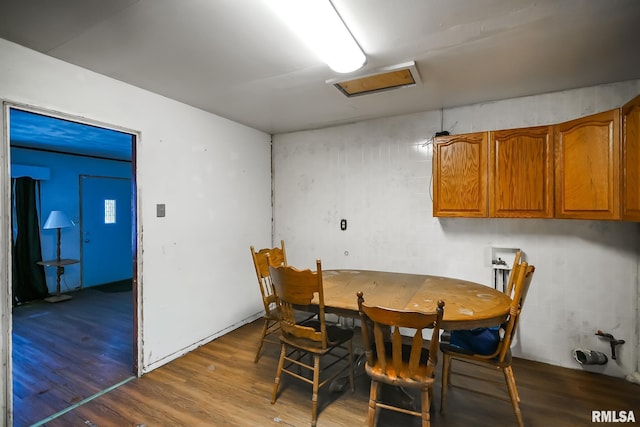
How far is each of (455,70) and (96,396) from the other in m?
3.59

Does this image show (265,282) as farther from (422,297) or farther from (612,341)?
(612,341)

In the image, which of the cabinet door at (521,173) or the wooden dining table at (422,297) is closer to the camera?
the wooden dining table at (422,297)

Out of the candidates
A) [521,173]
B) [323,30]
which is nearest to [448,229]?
[521,173]

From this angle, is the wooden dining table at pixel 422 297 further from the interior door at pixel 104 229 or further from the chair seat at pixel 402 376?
the interior door at pixel 104 229

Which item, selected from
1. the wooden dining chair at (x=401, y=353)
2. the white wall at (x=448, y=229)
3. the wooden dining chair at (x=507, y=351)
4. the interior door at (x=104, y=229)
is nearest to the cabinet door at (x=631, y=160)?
the white wall at (x=448, y=229)

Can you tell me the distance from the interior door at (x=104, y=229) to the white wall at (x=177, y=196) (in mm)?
3217

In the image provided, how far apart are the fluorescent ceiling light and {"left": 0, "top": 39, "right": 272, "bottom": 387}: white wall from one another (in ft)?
5.35

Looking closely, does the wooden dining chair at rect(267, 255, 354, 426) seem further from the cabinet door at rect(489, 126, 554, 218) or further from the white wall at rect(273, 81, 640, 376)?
the cabinet door at rect(489, 126, 554, 218)

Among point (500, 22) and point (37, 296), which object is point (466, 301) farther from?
point (37, 296)

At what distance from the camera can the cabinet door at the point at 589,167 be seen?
2.07 metres

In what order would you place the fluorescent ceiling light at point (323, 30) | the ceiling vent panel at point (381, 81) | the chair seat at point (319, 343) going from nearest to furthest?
the fluorescent ceiling light at point (323, 30) → the chair seat at point (319, 343) → the ceiling vent panel at point (381, 81)

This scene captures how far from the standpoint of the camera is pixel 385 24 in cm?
161

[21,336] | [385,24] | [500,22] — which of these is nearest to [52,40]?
[385,24]

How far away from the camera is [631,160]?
→ 1.94m
